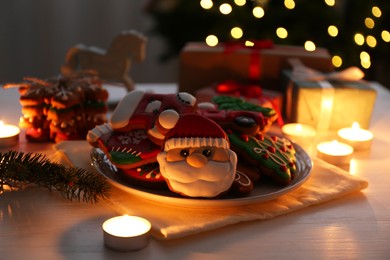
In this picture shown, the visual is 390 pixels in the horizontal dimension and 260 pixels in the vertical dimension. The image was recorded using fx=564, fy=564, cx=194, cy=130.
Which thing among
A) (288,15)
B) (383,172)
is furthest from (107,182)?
(288,15)

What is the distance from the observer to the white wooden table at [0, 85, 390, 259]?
81cm

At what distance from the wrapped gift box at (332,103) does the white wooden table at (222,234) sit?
426 millimetres

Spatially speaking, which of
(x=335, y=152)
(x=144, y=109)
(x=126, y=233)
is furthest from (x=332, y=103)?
(x=126, y=233)

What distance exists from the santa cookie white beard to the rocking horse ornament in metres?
0.70

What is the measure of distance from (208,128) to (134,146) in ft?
0.49

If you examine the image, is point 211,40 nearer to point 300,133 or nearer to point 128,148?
point 300,133

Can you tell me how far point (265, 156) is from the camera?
1016 millimetres

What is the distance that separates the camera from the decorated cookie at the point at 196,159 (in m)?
0.90

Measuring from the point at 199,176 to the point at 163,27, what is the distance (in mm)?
1720

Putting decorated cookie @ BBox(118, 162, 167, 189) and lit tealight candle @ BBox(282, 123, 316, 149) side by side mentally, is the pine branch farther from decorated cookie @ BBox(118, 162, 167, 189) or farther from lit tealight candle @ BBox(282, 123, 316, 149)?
lit tealight candle @ BBox(282, 123, 316, 149)

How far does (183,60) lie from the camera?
1.63 m

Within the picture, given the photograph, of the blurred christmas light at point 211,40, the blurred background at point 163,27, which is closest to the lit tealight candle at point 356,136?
the blurred christmas light at point 211,40

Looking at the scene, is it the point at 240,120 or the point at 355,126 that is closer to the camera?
the point at 240,120

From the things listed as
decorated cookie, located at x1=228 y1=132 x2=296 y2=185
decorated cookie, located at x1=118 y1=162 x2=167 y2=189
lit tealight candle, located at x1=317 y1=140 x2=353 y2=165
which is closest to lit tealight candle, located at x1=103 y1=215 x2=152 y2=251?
decorated cookie, located at x1=118 y1=162 x2=167 y2=189
